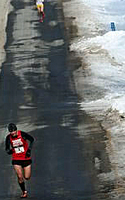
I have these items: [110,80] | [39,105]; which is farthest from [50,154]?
[110,80]

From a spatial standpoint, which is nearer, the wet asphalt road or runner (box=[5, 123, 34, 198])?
runner (box=[5, 123, 34, 198])

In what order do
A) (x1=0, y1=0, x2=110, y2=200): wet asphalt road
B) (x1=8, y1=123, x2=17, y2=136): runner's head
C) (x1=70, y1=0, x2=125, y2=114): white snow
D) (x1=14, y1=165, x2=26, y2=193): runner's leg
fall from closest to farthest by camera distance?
1. (x1=8, y1=123, x2=17, y2=136): runner's head
2. (x1=14, y1=165, x2=26, y2=193): runner's leg
3. (x1=0, y1=0, x2=110, y2=200): wet asphalt road
4. (x1=70, y1=0, x2=125, y2=114): white snow

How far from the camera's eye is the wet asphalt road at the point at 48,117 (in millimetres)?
13727

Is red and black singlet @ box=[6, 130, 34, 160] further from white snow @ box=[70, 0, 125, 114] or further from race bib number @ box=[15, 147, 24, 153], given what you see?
white snow @ box=[70, 0, 125, 114]

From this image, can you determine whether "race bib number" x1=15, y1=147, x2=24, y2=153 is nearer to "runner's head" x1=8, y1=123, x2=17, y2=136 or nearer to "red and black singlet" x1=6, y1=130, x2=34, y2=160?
"red and black singlet" x1=6, y1=130, x2=34, y2=160

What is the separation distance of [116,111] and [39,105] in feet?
10.5

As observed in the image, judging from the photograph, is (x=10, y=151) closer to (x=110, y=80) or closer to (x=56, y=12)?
(x=110, y=80)

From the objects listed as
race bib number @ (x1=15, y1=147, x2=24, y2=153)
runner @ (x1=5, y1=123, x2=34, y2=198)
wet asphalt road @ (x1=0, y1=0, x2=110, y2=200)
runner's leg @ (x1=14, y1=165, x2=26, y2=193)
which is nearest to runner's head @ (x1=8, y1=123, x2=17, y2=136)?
runner @ (x1=5, y1=123, x2=34, y2=198)

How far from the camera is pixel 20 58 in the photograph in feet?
86.1

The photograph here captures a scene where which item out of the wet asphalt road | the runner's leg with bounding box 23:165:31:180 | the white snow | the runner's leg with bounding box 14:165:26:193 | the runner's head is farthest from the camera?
the white snow

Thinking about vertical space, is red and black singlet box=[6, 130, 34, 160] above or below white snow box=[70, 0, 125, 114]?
above

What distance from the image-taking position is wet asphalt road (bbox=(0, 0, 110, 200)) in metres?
13.7

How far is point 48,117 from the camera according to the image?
18.7 meters

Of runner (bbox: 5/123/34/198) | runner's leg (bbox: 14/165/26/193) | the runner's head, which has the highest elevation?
the runner's head
